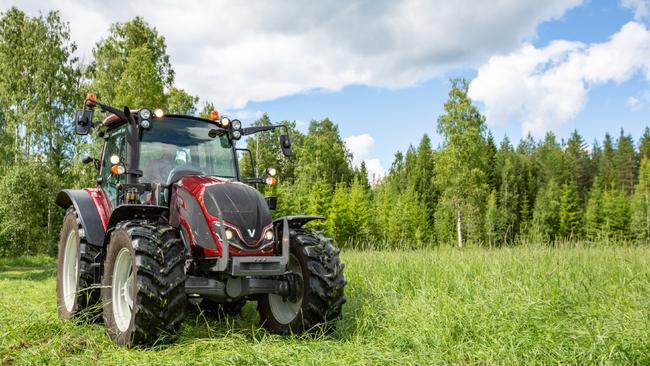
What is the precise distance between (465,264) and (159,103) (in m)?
16.7

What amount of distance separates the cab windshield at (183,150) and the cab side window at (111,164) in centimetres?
36

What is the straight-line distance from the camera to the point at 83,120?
5926 millimetres

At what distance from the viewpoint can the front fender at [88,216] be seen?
20.5 feet

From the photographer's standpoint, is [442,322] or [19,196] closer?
[442,322]

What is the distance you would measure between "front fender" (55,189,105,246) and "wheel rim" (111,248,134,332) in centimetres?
105

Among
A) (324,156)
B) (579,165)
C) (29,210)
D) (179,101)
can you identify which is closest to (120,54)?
(179,101)

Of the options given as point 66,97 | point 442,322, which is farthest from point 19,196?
point 442,322

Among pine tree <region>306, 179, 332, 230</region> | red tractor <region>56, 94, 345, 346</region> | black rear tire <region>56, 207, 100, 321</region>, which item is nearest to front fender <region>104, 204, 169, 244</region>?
red tractor <region>56, 94, 345, 346</region>

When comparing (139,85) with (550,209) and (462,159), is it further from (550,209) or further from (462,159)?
(550,209)

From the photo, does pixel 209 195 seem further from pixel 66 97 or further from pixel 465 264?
pixel 66 97

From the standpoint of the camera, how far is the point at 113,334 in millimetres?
5125

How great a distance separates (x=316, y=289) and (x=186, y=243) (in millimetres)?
1267

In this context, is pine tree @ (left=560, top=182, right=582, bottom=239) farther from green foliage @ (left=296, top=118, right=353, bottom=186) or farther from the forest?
green foliage @ (left=296, top=118, right=353, bottom=186)

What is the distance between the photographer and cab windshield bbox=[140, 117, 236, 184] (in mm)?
5949
